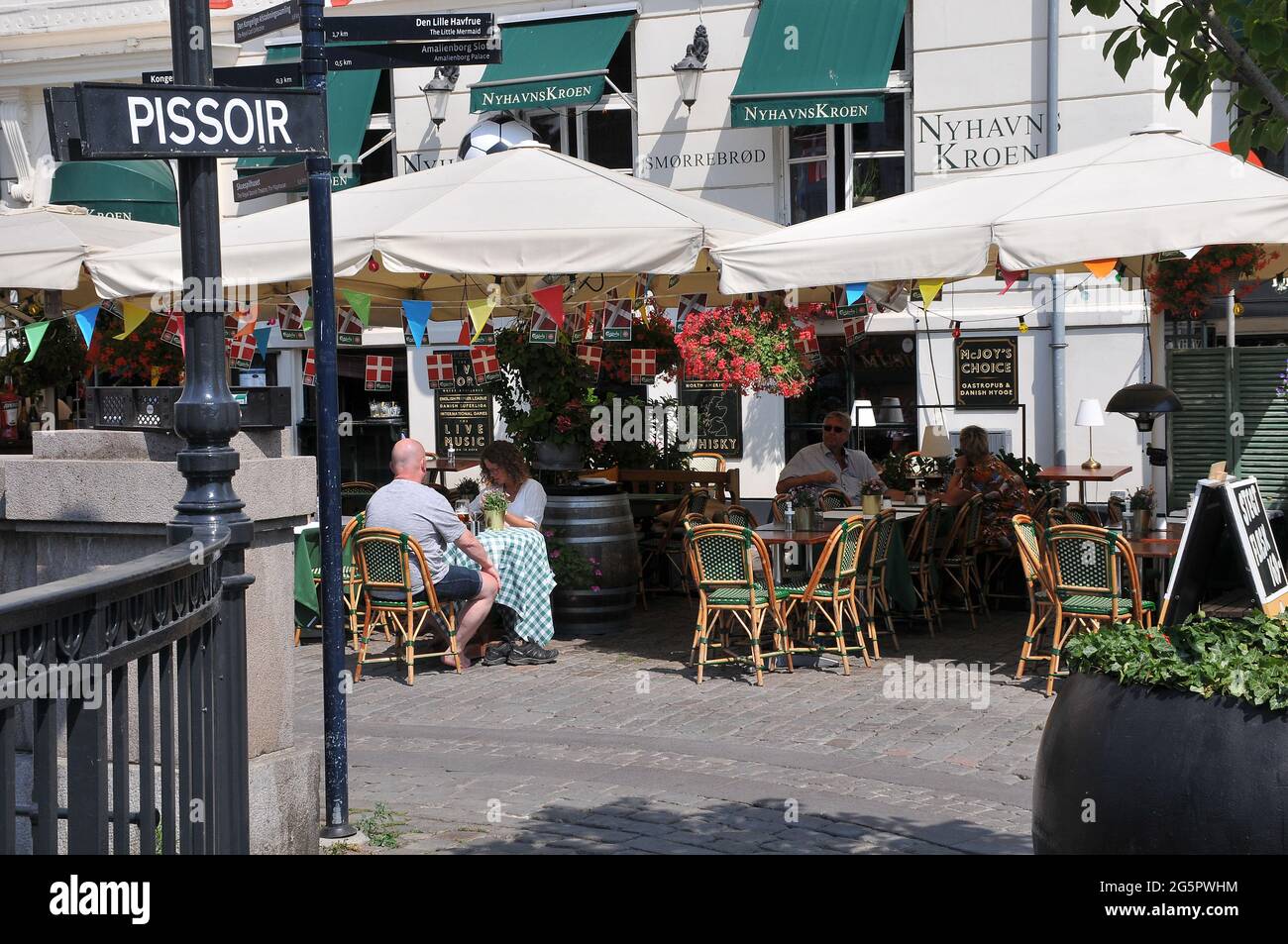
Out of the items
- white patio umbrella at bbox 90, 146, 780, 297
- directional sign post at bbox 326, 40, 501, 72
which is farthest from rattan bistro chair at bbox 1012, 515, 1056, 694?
directional sign post at bbox 326, 40, 501, 72

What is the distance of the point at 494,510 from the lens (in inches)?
399

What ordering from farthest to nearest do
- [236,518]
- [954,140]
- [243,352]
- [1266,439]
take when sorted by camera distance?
[954,140], [243,352], [1266,439], [236,518]

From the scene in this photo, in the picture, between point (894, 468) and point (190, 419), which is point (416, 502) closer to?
point (190, 419)

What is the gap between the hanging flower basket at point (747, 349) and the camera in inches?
440

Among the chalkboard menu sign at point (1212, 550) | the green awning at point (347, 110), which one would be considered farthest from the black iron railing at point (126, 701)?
the green awning at point (347, 110)

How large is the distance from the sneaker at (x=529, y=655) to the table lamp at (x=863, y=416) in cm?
745

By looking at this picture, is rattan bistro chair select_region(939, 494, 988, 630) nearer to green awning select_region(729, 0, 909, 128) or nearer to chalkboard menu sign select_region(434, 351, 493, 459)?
green awning select_region(729, 0, 909, 128)

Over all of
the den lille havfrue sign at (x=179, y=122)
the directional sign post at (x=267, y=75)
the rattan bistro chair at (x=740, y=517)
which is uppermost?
the directional sign post at (x=267, y=75)

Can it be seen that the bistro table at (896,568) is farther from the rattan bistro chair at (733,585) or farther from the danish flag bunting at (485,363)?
the danish flag bunting at (485,363)

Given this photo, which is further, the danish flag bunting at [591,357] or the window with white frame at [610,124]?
the window with white frame at [610,124]

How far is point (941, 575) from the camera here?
40.5 feet

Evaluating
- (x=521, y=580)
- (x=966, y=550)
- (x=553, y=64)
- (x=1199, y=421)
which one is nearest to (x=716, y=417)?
(x=553, y=64)

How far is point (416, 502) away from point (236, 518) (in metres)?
5.06

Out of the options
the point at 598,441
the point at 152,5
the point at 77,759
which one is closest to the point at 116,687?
the point at 77,759
